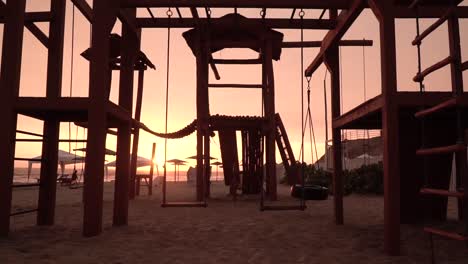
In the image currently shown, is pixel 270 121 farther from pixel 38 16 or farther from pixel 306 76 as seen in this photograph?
pixel 38 16

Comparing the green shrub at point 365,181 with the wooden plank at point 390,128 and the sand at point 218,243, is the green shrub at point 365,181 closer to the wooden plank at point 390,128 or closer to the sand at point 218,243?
the sand at point 218,243

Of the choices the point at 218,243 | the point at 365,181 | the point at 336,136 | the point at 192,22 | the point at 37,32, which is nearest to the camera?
the point at 218,243

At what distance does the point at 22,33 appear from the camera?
5906mm

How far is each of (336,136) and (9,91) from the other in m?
5.32

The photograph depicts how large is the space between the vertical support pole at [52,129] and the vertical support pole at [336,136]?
191 inches

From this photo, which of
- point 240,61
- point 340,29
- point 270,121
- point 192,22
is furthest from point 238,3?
point 240,61

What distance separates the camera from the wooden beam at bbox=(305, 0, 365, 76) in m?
5.92

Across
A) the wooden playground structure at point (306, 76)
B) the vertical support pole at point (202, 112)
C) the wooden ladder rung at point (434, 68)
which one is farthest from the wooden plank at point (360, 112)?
the vertical support pole at point (202, 112)

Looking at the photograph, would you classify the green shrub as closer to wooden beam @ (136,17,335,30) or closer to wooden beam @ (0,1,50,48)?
wooden beam @ (136,17,335,30)

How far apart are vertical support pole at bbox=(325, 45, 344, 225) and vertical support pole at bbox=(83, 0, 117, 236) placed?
156 inches

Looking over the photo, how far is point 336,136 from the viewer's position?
723cm

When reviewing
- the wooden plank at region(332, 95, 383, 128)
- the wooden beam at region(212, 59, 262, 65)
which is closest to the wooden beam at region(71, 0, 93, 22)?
the wooden plank at region(332, 95, 383, 128)

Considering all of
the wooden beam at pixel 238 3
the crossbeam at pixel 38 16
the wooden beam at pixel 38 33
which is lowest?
the wooden beam at pixel 38 33

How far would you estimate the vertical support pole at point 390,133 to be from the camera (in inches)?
182
